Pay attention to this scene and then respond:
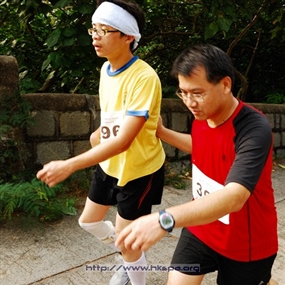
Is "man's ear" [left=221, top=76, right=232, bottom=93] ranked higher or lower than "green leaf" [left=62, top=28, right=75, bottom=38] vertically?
higher

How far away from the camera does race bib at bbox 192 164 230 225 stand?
1.57 m

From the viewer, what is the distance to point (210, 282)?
8.14 feet

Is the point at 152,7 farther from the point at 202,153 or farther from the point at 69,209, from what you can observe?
the point at 202,153

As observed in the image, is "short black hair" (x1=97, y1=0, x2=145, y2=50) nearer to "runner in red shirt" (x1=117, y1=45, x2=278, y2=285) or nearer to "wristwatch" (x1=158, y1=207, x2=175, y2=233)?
"runner in red shirt" (x1=117, y1=45, x2=278, y2=285)

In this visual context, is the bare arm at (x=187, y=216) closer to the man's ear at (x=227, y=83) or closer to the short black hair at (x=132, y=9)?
the man's ear at (x=227, y=83)

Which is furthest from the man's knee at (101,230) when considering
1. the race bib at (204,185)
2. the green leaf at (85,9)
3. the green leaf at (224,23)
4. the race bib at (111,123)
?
the green leaf at (224,23)

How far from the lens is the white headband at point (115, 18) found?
1971 mm

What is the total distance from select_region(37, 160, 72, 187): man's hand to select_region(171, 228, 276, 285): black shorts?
607 millimetres

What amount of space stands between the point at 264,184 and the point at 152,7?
439 cm

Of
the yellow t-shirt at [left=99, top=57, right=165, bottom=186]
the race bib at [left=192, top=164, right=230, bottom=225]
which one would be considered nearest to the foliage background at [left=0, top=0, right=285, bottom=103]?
the yellow t-shirt at [left=99, top=57, right=165, bottom=186]

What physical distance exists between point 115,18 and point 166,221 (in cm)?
121

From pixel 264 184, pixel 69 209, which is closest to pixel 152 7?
pixel 69 209

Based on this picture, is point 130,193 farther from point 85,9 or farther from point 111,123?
point 85,9

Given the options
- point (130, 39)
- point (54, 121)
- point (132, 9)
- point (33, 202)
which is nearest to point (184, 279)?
point (130, 39)
